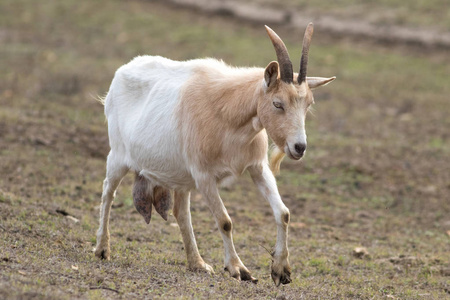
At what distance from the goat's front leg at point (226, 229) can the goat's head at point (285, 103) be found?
836mm

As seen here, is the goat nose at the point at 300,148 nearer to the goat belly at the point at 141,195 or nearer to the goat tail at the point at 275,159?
the goat tail at the point at 275,159

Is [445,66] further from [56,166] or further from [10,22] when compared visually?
[10,22]

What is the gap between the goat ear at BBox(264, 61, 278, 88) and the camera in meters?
5.83

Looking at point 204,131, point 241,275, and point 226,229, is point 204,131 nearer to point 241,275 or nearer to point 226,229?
point 226,229

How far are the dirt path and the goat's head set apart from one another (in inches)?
589

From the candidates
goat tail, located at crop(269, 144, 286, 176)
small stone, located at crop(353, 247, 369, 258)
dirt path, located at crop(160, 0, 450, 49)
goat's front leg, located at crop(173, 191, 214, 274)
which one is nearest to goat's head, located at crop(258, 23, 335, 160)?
goat tail, located at crop(269, 144, 286, 176)

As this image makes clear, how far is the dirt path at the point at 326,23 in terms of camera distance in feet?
65.9

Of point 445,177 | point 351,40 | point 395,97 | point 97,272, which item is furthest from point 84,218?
point 351,40

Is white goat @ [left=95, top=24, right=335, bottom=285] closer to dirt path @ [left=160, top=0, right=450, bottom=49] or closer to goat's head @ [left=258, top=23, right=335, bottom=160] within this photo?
goat's head @ [left=258, top=23, right=335, bottom=160]

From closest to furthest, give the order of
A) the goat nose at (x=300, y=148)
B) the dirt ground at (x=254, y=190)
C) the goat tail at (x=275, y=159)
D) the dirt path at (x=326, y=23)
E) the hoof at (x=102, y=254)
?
the goat nose at (x=300, y=148) → the dirt ground at (x=254, y=190) → the goat tail at (x=275, y=159) → the hoof at (x=102, y=254) → the dirt path at (x=326, y=23)

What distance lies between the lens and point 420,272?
7.77 m

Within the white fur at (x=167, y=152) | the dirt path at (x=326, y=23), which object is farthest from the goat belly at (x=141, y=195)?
the dirt path at (x=326, y=23)

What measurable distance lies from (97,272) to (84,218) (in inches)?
106

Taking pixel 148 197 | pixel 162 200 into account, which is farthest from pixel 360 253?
pixel 148 197
